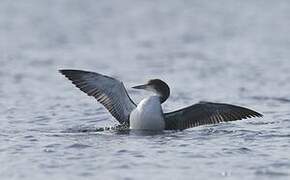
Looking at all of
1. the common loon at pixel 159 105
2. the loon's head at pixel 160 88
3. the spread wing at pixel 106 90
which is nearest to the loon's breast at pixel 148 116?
the common loon at pixel 159 105

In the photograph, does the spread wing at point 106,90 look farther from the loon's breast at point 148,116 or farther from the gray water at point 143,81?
the gray water at point 143,81

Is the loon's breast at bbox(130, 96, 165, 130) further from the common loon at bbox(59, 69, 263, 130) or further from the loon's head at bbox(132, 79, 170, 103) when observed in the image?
the loon's head at bbox(132, 79, 170, 103)

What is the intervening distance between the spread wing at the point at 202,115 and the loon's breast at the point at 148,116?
21cm

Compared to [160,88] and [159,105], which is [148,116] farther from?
[160,88]

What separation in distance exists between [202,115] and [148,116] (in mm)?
827

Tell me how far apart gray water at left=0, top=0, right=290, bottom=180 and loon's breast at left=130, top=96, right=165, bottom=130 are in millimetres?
253

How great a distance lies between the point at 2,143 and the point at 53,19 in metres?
23.0

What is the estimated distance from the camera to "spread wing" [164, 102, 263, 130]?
15.5 m

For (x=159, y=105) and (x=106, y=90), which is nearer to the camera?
(x=159, y=105)

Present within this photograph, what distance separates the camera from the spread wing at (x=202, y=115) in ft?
51.0

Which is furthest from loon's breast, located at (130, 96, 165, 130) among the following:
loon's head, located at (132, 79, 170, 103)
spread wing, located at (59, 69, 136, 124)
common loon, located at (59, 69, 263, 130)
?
spread wing, located at (59, 69, 136, 124)

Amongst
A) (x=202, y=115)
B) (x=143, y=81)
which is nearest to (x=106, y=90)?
(x=202, y=115)

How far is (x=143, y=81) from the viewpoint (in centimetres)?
2191

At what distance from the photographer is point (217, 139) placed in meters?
14.6
